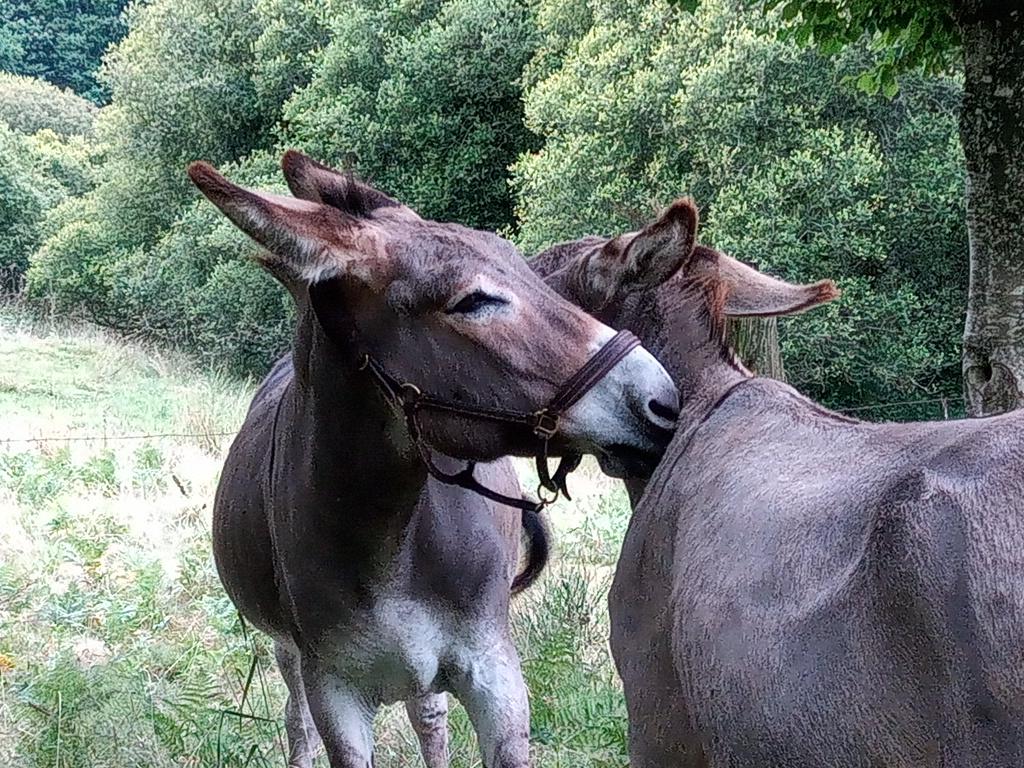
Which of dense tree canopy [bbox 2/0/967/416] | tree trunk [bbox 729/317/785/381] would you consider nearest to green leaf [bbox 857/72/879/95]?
tree trunk [bbox 729/317/785/381]

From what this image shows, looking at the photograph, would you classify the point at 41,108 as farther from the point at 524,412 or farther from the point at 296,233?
the point at 524,412

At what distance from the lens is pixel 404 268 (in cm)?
219

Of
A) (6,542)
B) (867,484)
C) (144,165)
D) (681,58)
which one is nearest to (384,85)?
(681,58)

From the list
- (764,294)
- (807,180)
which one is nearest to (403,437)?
(764,294)

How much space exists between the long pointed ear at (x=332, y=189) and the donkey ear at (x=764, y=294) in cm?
82

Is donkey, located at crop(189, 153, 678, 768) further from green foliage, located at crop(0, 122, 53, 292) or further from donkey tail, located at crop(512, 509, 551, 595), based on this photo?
green foliage, located at crop(0, 122, 53, 292)

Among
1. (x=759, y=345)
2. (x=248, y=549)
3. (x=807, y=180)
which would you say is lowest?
(x=807, y=180)

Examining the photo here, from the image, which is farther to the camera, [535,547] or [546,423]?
[535,547]

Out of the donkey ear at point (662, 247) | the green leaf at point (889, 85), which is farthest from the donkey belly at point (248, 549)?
the green leaf at point (889, 85)

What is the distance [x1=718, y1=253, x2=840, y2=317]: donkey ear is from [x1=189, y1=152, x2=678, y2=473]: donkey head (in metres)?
0.44

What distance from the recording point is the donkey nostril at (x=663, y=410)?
2092 millimetres

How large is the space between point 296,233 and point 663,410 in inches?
34.3

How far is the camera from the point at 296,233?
6.70 feet

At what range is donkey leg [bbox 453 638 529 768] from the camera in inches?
108
